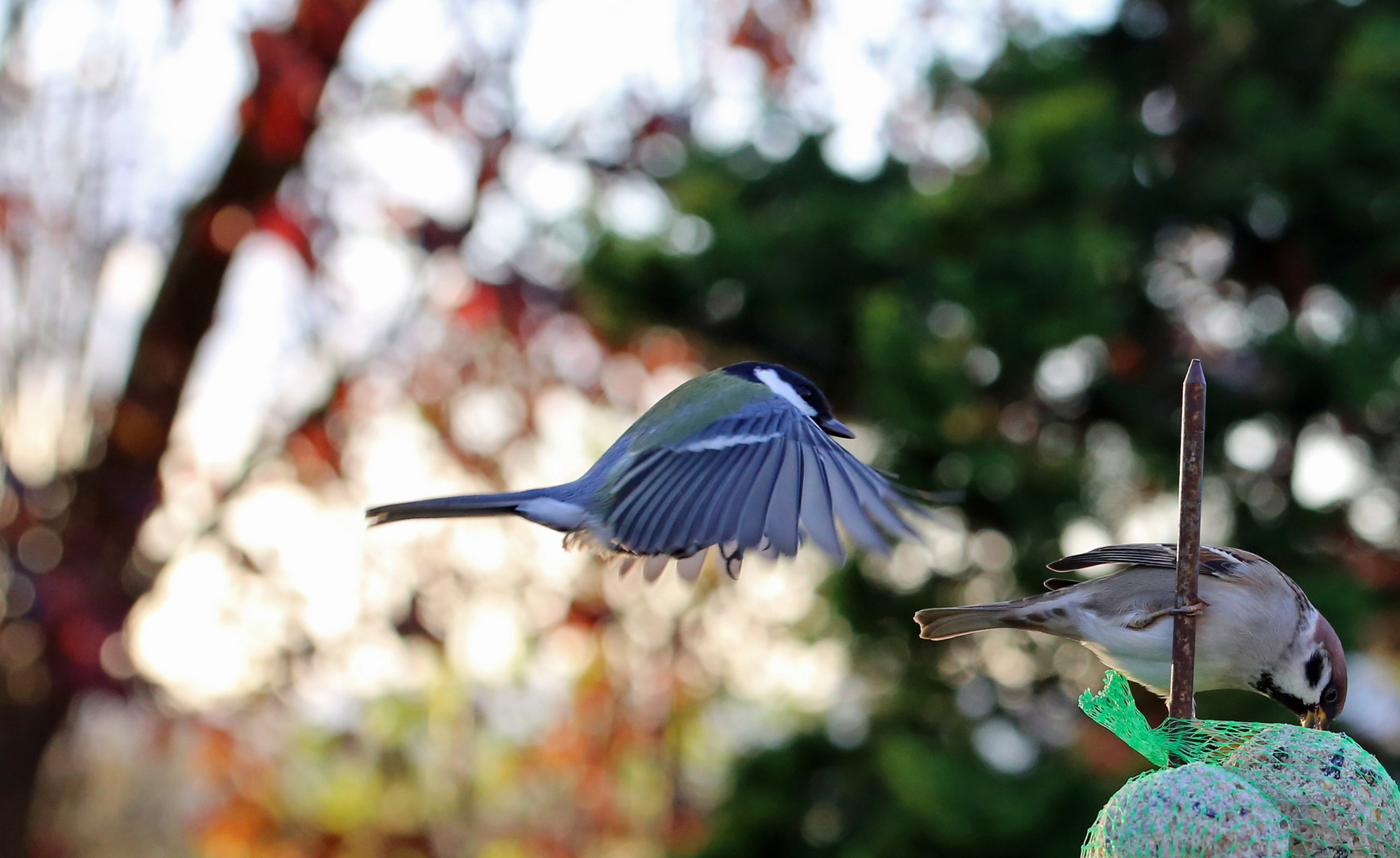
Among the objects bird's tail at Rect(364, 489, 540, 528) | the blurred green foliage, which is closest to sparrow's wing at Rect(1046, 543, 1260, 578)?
bird's tail at Rect(364, 489, 540, 528)

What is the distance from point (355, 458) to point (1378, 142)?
463cm

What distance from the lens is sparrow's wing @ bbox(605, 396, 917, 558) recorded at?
6.38ft

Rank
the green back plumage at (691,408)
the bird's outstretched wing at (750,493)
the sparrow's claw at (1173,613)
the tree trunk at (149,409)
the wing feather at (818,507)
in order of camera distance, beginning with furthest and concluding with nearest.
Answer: the tree trunk at (149,409)
the green back plumage at (691,408)
the bird's outstretched wing at (750,493)
the wing feather at (818,507)
the sparrow's claw at (1173,613)

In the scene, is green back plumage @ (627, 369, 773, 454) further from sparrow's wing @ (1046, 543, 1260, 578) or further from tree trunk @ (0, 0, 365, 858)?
tree trunk @ (0, 0, 365, 858)

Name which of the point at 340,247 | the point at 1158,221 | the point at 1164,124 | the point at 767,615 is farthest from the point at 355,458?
the point at 1164,124

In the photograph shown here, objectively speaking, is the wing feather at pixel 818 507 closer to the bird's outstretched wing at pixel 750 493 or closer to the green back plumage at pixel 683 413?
the bird's outstretched wing at pixel 750 493

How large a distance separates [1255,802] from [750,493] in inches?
35.6

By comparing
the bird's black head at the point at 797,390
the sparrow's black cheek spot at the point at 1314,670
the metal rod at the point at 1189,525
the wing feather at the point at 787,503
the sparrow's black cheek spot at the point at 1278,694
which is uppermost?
the metal rod at the point at 1189,525

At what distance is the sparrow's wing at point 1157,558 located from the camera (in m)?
2.30

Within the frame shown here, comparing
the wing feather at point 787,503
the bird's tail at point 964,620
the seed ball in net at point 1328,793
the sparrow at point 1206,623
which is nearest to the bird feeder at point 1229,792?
the seed ball in net at point 1328,793

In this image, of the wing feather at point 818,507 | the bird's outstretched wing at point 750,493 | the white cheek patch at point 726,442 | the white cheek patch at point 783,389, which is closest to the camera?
the wing feather at point 818,507

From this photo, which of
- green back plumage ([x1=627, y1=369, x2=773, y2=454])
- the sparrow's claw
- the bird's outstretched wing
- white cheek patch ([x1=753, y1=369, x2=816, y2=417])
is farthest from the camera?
white cheek patch ([x1=753, y1=369, x2=816, y2=417])

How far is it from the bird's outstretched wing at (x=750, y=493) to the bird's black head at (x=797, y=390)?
0.31 feet

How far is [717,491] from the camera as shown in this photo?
6.99ft
